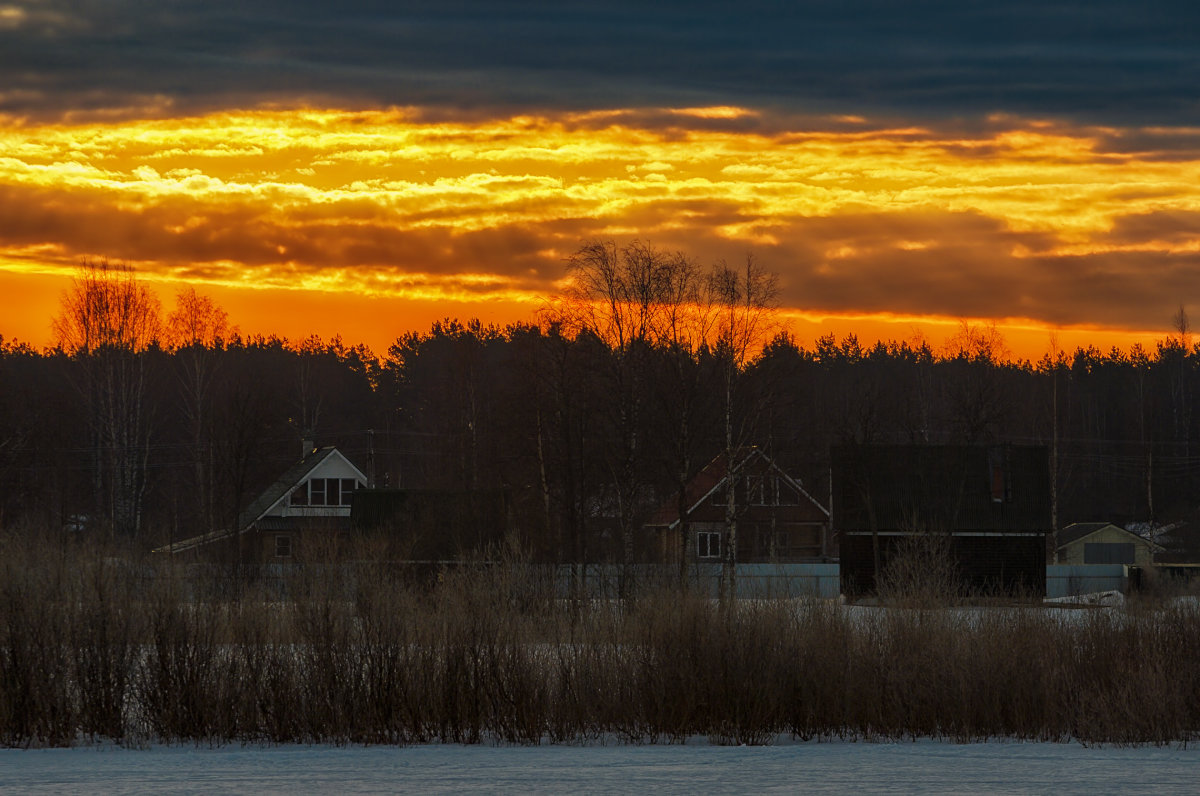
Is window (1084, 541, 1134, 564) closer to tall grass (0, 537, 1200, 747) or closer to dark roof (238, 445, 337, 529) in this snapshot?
dark roof (238, 445, 337, 529)

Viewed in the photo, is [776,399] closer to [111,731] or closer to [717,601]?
[717,601]

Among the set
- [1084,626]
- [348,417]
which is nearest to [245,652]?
[1084,626]

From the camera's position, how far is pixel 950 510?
47312mm

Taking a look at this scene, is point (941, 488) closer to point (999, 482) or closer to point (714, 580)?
point (999, 482)

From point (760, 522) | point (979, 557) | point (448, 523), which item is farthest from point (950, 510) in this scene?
point (448, 523)

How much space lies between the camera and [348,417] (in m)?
103

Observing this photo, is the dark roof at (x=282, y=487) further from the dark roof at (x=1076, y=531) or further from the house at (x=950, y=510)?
the dark roof at (x=1076, y=531)

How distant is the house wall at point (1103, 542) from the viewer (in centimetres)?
7456

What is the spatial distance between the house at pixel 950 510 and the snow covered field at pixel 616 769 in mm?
27535

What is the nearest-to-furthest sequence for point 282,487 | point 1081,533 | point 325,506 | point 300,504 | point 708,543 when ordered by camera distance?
point 708,543
point 282,487
point 300,504
point 325,506
point 1081,533

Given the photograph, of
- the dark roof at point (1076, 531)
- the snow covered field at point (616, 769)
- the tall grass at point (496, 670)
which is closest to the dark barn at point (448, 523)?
the tall grass at point (496, 670)

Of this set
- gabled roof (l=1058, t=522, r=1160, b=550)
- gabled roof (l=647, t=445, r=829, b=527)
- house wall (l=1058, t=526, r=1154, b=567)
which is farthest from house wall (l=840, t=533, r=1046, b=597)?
gabled roof (l=1058, t=522, r=1160, b=550)

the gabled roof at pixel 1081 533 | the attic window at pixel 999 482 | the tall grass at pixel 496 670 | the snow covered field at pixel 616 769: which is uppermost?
the attic window at pixel 999 482

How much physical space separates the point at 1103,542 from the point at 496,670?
62530mm
